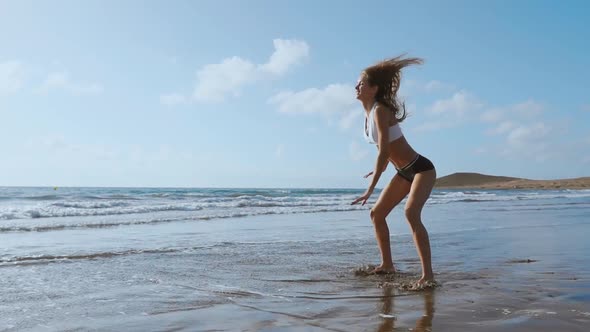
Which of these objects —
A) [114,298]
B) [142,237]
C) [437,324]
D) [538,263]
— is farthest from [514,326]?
[142,237]

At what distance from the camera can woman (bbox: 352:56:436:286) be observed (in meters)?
4.47

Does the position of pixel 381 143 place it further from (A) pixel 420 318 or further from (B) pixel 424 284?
(A) pixel 420 318

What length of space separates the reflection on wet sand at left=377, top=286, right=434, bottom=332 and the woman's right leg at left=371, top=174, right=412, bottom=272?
0.87 meters

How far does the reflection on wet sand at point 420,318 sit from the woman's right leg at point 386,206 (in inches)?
34.2

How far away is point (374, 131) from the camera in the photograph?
4.63 m

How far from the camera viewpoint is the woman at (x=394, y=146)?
4469mm

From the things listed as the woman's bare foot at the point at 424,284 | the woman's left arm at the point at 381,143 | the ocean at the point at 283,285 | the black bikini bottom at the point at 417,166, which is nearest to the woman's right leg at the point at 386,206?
the black bikini bottom at the point at 417,166

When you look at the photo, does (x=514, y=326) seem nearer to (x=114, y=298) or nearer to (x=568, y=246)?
(x=114, y=298)

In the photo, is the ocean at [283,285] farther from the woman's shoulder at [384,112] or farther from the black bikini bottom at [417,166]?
the woman's shoulder at [384,112]

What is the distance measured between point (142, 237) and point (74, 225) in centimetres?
300

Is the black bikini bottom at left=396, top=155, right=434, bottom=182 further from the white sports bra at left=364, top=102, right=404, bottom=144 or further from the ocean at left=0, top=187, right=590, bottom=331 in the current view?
the ocean at left=0, top=187, right=590, bottom=331

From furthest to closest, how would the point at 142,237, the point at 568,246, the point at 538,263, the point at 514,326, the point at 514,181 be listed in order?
1. the point at 514,181
2. the point at 142,237
3. the point at 568,246
4. the point at 538,263
5. the point at 514,326

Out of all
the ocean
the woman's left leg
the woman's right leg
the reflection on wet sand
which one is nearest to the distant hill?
the ocean

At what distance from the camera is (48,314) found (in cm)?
337
